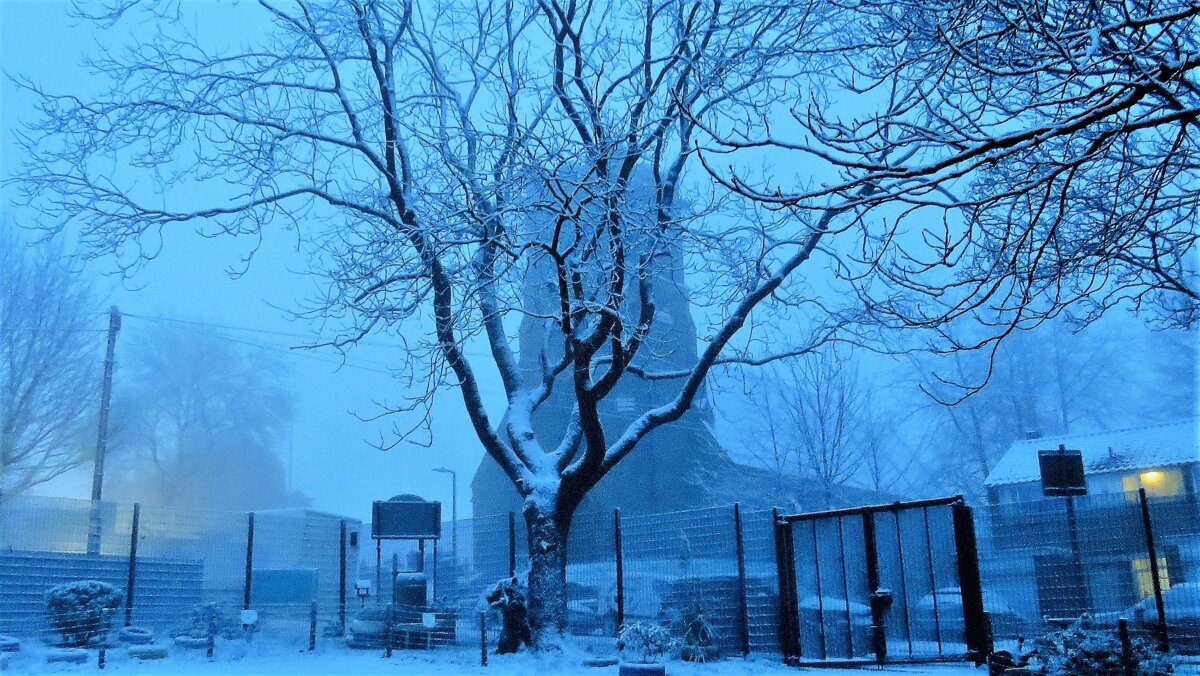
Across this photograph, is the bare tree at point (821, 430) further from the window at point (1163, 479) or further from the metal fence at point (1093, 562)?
the metal fence at point (1093, 562)

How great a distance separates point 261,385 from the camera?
4816cm

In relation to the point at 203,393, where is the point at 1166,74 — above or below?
below

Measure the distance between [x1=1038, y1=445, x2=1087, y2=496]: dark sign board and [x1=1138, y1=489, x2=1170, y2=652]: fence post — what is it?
719mm

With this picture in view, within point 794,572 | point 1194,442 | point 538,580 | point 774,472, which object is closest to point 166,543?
point 538,580

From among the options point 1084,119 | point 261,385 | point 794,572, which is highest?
point 261,385

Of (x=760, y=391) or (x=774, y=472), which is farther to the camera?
(x=760, y=391)

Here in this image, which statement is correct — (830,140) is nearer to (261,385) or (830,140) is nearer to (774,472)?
(774,472)

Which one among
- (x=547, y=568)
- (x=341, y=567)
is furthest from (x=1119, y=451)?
(x=341, y=567)

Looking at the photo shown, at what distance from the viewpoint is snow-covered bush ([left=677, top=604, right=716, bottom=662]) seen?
38.7 ft

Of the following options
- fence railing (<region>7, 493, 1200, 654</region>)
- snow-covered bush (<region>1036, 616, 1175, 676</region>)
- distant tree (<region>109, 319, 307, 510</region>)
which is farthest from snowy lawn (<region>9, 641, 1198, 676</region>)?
distant tree (<region>109, 319, 307, 510</region>)

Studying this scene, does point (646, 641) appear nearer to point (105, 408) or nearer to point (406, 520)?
point (406, 520)

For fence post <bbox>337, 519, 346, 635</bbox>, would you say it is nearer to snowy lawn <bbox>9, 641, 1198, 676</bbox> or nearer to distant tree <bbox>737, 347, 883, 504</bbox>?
snowy lawn <bbox>9, 641, 1198, 676</bbox>

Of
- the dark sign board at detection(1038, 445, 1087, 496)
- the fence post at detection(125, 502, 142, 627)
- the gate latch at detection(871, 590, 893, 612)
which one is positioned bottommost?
the gate latch at detection(871, 590, 893, 612)

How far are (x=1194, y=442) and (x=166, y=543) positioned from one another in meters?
27.0
